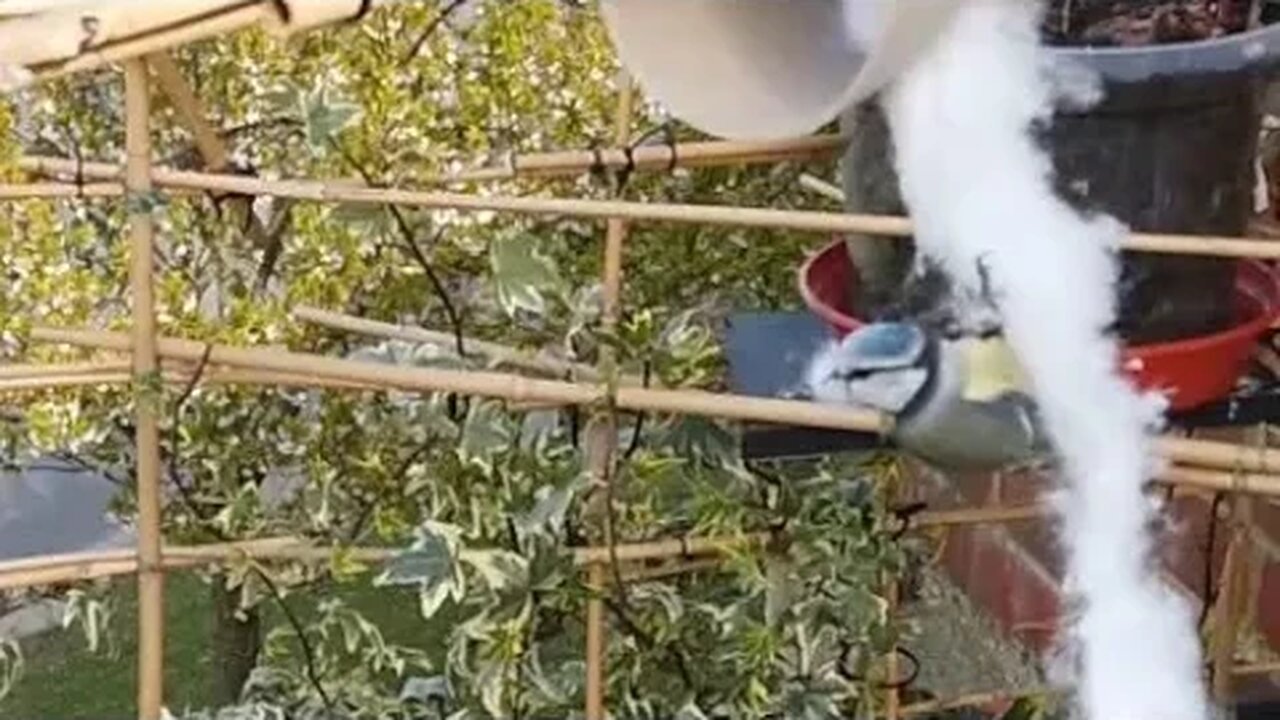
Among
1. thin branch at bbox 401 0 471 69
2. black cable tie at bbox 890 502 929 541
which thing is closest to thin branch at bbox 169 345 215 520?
thin branch at bbox 401 0 471 69

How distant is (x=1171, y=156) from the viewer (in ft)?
3.52

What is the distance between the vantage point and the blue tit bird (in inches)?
41.8

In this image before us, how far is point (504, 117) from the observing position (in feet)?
5.10

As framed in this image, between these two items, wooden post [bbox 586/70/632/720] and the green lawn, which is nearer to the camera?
wooden post [bbox 586/70/632/720]

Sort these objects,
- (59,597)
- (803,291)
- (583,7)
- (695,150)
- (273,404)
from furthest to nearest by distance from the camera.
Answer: (59,597) → (273,404) → (583,7) → (695,150) → (803,291)

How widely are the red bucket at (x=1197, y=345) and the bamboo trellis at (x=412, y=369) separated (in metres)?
0.03

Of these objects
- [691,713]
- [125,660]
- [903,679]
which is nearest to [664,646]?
[691,713]

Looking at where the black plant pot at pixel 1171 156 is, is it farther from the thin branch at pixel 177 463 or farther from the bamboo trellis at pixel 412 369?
the thin branch at pixel 177 463

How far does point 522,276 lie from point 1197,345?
47 centimetres

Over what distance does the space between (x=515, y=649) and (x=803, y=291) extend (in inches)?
13.9

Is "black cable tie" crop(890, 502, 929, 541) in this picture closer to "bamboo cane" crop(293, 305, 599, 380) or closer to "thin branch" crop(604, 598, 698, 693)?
"thin branch" crop(604, 598, 698, 693)

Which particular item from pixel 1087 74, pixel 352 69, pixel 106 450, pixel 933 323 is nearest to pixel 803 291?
pixel 933 323

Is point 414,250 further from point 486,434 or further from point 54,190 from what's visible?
point 54,190

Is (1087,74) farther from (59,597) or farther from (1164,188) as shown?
(59,597)
